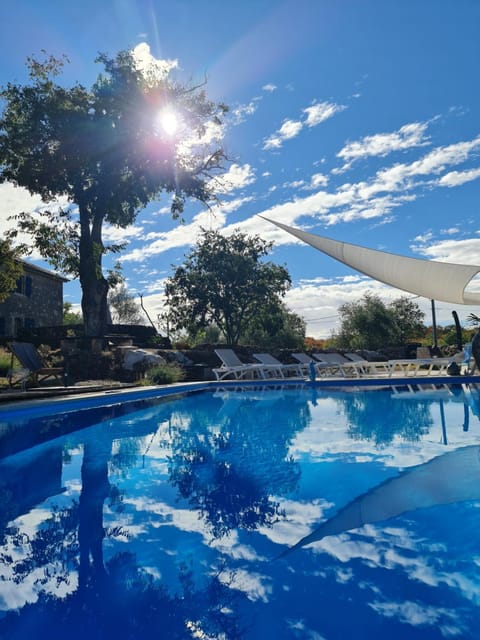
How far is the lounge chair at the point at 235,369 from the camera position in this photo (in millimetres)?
14562

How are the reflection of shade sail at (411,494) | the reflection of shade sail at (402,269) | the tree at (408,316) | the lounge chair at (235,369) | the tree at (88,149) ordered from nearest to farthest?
the reflection of shade sail at (411,494), the reflection of shade sail at (402,269), the lounge chair at (235,369), the tree at (88,149), the tree at (408,316)

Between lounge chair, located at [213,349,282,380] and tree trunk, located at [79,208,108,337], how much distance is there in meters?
4.16

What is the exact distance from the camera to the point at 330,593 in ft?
7.70

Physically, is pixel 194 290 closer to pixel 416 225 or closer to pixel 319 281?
pixel 416 225

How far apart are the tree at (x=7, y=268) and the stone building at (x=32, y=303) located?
8.97 meters

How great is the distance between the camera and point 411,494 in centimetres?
388

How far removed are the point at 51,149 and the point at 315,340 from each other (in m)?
26.6

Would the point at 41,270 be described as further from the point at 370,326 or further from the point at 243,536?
the point at 243,536

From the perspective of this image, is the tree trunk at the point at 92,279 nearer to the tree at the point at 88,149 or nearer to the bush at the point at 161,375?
the tree at the point at 88,149

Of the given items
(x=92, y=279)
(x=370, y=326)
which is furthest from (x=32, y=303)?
(x=370, y=326)

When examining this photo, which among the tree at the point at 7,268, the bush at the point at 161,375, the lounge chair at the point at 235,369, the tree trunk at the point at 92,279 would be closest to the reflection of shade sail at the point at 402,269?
the lounge chair at the point at 235,369

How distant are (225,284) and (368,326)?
36.7 ft

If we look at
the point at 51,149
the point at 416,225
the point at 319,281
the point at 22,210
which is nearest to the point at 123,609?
the point at 22,210

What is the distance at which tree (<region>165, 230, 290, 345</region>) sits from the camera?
23.3 m
